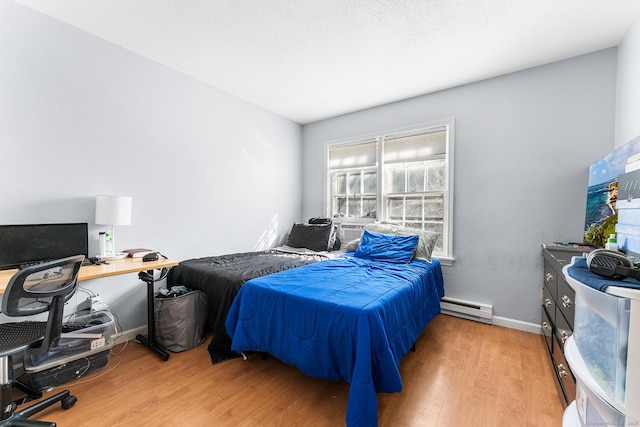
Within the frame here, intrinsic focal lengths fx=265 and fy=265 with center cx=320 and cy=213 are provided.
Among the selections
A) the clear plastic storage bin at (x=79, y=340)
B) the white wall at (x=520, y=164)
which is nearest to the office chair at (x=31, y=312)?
the clear plastic storage bin at (x=79, y=340)

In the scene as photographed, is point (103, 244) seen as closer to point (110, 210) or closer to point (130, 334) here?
point (110, 210)

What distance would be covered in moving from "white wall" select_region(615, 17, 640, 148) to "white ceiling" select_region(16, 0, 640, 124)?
141mm

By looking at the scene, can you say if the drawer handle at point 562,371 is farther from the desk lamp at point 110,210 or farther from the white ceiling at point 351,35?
the desk lamp at point 110,210

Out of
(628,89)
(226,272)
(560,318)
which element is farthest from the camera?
(226,272)

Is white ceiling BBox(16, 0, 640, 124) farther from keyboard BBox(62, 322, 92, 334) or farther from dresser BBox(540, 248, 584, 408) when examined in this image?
keyboard BBox(62, 322, 92, 334)

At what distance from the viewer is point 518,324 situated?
9.13ft

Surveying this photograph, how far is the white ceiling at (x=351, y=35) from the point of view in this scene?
6.42ft

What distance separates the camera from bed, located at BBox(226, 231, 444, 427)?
57.1 inches

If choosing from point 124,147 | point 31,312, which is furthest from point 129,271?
point 124,147

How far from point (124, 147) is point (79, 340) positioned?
1674mm

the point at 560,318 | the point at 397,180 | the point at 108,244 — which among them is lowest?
the point at 560,318

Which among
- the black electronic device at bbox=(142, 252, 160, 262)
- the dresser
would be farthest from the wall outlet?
the dresser

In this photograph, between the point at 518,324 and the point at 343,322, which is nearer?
the point at 343,322

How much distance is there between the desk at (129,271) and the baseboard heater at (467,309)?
295 centimetres
